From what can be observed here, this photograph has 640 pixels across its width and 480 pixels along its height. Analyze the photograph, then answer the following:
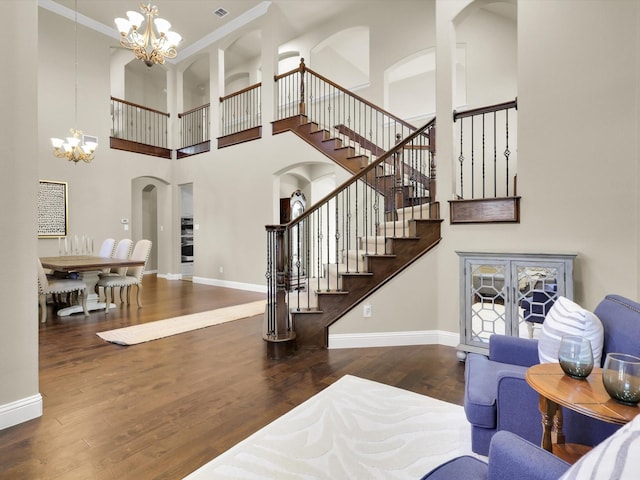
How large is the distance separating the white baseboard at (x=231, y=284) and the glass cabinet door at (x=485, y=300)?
4.55 meters

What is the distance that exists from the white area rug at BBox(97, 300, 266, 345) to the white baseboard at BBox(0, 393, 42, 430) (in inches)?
57.8

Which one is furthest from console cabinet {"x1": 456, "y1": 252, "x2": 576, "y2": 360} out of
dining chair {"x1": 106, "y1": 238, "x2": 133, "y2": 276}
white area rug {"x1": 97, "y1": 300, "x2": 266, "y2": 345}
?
dining chair {"x1": 106, "y1": 238, "x2": 133, "y2": 276}

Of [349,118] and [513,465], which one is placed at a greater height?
[349,118]

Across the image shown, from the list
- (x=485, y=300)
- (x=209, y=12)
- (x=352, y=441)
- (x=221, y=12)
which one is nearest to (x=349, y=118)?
(x=221, y=12)

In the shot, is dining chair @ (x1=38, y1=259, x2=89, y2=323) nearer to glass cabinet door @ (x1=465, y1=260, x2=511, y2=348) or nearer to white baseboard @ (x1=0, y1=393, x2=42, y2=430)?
white baseboard @ (x1=0, y1=393, x2=42, y2=430)

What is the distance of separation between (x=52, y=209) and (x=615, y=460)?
28.4 ft

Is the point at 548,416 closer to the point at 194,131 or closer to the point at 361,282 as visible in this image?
the point at 361,282

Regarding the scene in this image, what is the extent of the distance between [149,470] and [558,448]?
1.91 meters

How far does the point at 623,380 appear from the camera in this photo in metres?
1.15

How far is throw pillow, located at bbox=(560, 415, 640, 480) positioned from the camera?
1.76 ft

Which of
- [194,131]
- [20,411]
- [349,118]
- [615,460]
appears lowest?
[20,411]

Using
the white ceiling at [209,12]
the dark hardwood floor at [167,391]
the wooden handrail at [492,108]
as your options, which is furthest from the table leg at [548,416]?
the white ceiling at [209,12]

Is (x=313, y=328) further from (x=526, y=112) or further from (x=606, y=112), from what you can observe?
(x=606, y=112)

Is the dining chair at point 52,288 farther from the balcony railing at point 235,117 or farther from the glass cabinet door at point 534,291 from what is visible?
the glass cabinet door at point 534,291
